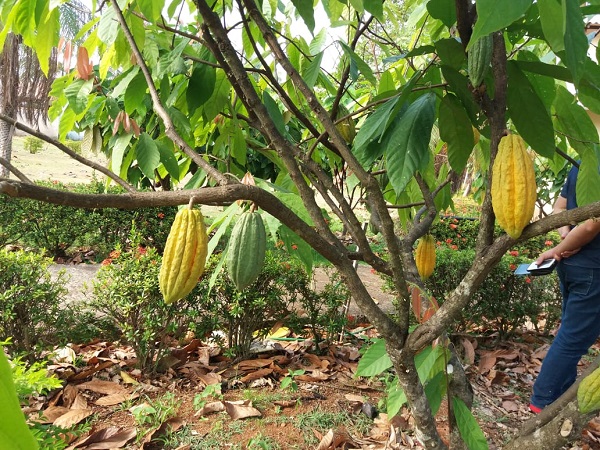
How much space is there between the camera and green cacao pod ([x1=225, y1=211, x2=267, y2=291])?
76 cm

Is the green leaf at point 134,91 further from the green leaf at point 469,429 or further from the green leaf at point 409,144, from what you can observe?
the green leaf at point 469,429

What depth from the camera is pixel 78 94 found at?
4.36 feet

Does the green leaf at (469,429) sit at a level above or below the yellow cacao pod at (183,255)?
below

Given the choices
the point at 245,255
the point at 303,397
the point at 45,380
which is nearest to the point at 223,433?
the point at 303,397

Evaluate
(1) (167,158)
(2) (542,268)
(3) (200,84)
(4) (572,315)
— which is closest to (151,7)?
(3) (200,84)

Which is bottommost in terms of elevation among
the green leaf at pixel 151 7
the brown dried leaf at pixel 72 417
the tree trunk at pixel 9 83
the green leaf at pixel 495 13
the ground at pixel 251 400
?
the ground at pixel 251 400

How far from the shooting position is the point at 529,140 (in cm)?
78

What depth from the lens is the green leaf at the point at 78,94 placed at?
131 cm

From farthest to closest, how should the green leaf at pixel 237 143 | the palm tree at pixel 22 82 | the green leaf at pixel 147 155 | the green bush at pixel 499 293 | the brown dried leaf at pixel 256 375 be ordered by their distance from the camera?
the palm tree at pixel 22 82 → the green bush at pixel 499 293 → the brown dried leaf at pixel 256 375 → the green leaf at pixel 237 143 → the green leaf at pixel 147 155

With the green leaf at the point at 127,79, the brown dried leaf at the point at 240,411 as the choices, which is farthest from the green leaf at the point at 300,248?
the brown dried leaf at the point at 240,411

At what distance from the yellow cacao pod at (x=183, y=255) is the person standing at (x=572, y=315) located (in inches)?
71.9

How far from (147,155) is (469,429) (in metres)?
1.09

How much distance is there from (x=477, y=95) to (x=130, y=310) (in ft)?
6.62

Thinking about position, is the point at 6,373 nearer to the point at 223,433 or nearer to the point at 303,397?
the point at 223,433
